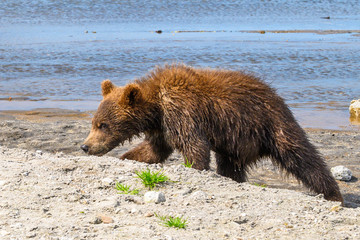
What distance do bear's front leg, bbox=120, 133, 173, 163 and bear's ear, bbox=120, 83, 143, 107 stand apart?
484mm

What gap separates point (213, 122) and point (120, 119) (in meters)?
1.08

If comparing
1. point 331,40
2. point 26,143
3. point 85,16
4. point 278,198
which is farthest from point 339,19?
point 278,198

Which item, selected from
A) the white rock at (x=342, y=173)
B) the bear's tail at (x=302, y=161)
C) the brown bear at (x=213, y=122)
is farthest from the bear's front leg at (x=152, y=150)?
the white rock at (x=342, y=173)

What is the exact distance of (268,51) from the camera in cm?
1988

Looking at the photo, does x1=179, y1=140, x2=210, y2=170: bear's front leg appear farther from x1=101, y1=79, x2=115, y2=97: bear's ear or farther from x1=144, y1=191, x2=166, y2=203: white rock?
x1=101, y1=79, x2=115, y2=97: bear's ear

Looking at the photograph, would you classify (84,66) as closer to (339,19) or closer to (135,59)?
(135,59)

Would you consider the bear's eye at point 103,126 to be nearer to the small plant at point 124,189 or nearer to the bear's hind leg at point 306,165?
the small plant at point 124,189

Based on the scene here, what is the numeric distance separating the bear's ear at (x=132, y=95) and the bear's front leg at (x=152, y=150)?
48 centimetres

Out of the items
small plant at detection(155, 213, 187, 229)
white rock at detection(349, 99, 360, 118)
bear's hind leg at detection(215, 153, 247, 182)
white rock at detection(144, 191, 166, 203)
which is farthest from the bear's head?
white rock at detection(349, 99, 360, 118)

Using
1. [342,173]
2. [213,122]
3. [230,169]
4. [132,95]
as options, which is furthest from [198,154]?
[342,173]

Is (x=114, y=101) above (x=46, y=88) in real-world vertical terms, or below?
above

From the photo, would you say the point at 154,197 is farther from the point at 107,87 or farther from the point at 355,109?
the point at 355,109

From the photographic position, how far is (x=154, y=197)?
4.66 m

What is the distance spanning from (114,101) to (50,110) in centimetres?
596
